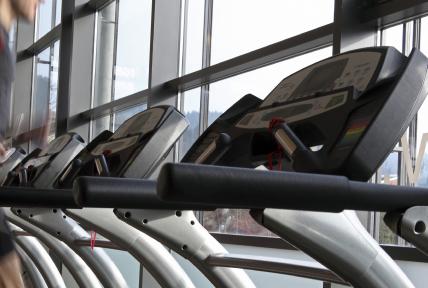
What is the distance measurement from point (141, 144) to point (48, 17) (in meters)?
6.56

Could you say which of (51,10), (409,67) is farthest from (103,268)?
(51,10)

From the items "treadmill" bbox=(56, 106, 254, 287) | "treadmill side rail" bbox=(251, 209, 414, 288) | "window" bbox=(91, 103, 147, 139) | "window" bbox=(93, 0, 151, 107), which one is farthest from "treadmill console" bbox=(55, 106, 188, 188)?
"window" bbox=(93, 0, 151, 107)

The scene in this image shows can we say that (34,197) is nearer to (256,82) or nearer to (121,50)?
(256,82)

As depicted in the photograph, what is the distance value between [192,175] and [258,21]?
3.03 m

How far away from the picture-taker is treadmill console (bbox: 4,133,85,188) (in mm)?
3299

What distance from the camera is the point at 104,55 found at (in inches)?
253

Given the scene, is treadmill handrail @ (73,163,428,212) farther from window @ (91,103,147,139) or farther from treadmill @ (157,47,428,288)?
window @ (91,103,147,139)

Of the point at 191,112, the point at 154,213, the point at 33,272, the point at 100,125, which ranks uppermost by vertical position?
the point at 100,125

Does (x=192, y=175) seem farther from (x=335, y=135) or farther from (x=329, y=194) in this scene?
(x=335, y=135)

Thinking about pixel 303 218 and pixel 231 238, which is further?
pixel 231 238

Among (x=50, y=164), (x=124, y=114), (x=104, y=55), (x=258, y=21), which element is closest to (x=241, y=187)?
(x=50, y=164)

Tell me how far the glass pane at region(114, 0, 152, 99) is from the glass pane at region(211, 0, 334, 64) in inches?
46.2

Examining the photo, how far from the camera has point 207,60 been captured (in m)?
4.55

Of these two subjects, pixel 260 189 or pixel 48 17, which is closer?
pixel 260 189
